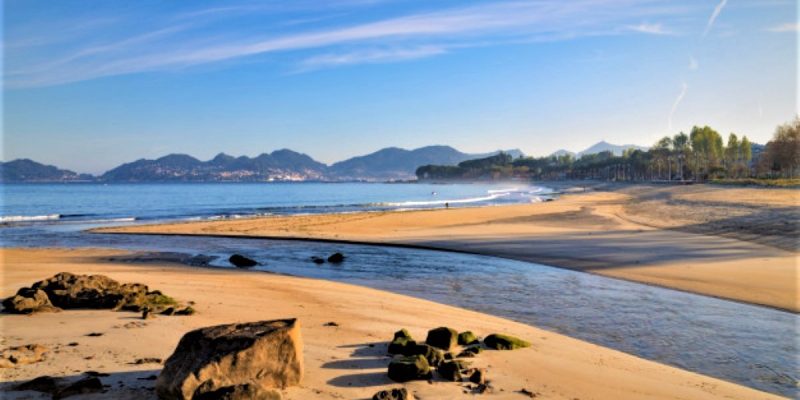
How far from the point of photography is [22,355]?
24.5 feet

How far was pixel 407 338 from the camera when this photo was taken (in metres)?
8.66

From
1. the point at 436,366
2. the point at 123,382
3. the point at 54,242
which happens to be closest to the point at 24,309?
the point at 123,382

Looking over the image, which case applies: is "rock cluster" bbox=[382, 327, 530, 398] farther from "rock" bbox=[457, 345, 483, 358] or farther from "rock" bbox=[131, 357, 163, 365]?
"rock" bbox=[131, 357, 163, 365]

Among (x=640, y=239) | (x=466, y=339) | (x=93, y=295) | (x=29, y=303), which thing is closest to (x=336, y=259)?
(x=93, y=295)

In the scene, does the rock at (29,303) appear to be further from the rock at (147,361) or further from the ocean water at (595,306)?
the ocean water at (595,306)

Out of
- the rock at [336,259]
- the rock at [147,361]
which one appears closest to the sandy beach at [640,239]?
the rock at [336,259]

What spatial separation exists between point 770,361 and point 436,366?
620 centimetres

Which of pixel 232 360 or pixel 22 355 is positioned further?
pixel 22 355

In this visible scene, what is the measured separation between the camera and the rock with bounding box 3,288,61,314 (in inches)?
405

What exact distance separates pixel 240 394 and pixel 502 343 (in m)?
4.88

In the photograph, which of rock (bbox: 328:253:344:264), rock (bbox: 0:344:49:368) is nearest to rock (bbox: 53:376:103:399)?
rock (bbox: 0:344:49:368)

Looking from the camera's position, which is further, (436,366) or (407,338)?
(407,338)

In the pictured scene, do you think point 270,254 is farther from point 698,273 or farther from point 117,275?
point 698,273

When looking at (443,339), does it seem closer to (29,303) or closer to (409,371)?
(409,371)
